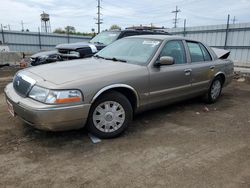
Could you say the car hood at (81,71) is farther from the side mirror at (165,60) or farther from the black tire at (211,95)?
the black tire at (211,95)

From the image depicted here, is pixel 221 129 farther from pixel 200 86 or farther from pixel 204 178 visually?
pixel 204 178

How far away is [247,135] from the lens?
158 inches

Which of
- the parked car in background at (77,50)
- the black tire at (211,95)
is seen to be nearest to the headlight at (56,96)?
the black tire at (211,95)

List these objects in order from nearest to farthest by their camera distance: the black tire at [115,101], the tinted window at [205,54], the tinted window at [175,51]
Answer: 1. the black tire at [115,101]
2. the tinted window at [175,51]
3. the tinted window at [205,54]

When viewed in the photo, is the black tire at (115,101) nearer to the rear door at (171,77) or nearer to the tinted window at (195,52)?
the rear door at (171,77)

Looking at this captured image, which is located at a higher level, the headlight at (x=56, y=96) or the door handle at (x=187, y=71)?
the door handle at (x=187, y=71)

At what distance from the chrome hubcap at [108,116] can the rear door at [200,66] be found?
2.04 meters

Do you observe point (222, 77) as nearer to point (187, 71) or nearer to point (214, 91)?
point (214, 91)

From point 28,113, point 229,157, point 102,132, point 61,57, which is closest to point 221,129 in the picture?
point 229,157

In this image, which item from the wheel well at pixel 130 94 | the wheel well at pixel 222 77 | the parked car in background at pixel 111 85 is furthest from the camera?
the wheel well at pixel 222 77

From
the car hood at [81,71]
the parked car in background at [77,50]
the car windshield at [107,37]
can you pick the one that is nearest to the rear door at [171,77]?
the car hood at [81,71]

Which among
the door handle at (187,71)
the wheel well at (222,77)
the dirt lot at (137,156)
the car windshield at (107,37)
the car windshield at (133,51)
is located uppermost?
the car windshield at (107,37)

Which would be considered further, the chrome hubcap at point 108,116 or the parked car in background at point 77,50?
the parked car in background at point 77,50

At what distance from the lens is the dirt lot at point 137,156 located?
2.67m
